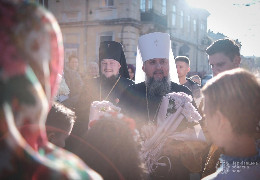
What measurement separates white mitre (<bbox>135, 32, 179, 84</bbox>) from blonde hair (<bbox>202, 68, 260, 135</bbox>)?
7.33 ft

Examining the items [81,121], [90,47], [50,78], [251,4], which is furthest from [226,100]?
[90,47]

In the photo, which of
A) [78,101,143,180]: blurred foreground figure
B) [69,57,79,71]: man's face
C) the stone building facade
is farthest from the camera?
the stone building facade

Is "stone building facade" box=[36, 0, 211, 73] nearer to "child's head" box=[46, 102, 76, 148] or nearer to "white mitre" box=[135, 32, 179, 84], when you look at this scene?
"white mitre" box=[135, 32, 179, 84]

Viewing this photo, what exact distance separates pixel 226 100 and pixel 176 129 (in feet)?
4.12

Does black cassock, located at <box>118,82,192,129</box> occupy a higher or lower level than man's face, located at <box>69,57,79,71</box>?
lower

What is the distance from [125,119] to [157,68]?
93.9 inches

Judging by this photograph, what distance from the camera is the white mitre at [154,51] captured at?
391cm

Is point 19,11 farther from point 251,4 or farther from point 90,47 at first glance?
point 90,47

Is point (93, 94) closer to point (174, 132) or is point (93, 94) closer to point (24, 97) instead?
point (174, 132)

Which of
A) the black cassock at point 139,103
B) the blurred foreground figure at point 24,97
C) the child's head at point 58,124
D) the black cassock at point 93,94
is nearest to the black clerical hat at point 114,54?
the black cassock at point 93,94

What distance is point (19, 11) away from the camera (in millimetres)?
640

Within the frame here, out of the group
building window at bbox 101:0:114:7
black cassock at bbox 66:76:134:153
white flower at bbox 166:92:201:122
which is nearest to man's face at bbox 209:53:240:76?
white flower at bbox 166:92:201:122

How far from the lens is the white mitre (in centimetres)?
391

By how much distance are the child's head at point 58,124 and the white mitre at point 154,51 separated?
1711mm
